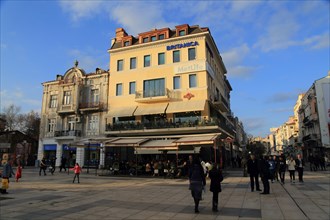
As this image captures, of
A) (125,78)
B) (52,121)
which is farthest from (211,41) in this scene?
(52,121)

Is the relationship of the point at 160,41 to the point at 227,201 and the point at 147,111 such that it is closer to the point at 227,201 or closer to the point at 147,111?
the point at 147,111

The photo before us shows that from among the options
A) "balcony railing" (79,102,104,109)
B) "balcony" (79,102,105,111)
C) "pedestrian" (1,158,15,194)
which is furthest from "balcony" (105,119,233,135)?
"pedestrian" (1,158,15,194)

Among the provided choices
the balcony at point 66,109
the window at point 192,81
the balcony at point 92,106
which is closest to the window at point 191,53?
the window at point 192,81

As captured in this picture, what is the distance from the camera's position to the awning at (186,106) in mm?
28922

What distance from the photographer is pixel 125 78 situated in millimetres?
35094

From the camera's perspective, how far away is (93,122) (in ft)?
121

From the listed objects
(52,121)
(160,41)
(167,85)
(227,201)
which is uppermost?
(160,41)

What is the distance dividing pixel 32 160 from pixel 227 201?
3916 cm

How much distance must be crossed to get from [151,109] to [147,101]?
1.55m

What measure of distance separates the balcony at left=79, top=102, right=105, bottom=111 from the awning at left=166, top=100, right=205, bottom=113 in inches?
419

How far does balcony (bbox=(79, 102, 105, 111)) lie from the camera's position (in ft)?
118

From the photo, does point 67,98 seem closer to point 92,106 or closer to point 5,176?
point 92,106

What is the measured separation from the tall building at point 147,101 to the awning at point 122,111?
137mm

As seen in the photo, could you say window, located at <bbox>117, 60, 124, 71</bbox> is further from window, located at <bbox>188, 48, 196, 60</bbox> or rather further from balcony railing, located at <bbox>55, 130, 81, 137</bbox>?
balcony railing, located at <bbox>55, 130, 81, 137</bbox>
